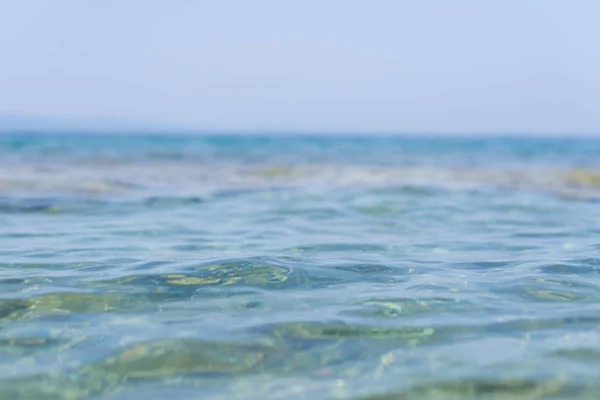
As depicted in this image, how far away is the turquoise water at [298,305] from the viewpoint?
149 inches

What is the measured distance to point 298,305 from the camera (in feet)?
16.8

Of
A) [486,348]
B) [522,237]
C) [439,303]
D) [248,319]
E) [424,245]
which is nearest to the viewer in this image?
[486,348]

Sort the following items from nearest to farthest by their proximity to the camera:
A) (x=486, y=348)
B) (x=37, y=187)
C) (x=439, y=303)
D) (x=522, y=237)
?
(x=486, y=348)
(x=439, y=303)
(x=522, y=237)
(x=37, y=187)

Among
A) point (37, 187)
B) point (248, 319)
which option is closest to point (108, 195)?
point (37, 187)

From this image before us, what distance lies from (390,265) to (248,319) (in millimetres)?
2111

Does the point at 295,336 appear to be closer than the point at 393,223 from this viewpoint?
Yes

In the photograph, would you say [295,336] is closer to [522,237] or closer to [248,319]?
[248,319]

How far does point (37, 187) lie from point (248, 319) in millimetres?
10467

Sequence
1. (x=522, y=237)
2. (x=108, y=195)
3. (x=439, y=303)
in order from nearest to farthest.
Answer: (x=439, y=303), (x=522, y=237), (x=108, y=195)

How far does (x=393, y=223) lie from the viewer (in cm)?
973

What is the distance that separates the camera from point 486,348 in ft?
13.8

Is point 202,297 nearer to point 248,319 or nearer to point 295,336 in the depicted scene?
point 248,319

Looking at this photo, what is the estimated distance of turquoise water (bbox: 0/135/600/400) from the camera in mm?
3781

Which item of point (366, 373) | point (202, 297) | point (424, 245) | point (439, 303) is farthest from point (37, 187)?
point (366, 373)
